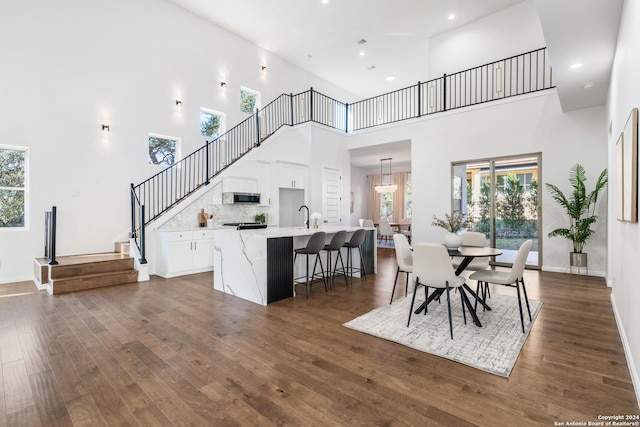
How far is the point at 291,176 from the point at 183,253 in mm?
3496

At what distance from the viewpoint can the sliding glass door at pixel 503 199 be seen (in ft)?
20.8

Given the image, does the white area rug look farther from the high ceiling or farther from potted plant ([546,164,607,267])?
the high ceiling

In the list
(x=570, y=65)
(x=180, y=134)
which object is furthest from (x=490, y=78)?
(x=180, y=134)

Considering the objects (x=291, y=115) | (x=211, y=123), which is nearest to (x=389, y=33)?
(x=291, y=115)

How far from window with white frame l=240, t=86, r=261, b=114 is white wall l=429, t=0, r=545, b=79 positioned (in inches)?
210

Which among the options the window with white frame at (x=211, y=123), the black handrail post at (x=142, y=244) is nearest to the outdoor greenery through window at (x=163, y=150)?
the window with white frame at (x=211, y=123)

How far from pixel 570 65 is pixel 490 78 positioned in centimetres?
440

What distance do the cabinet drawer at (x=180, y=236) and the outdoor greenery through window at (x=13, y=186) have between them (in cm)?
262

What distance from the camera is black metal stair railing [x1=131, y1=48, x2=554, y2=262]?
692 cm

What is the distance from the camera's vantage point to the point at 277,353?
266 centimetres

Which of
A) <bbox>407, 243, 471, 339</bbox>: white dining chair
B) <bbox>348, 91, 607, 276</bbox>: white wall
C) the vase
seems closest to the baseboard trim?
<bbox>407, 243, 471, 339</bbox>: white dining chair

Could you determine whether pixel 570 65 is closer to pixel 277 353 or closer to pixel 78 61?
pixel 277 353

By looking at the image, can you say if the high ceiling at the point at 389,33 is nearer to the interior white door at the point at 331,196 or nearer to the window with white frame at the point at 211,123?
the interior white door at the point at 331,196

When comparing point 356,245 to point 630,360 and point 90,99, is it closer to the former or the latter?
point 630,360
